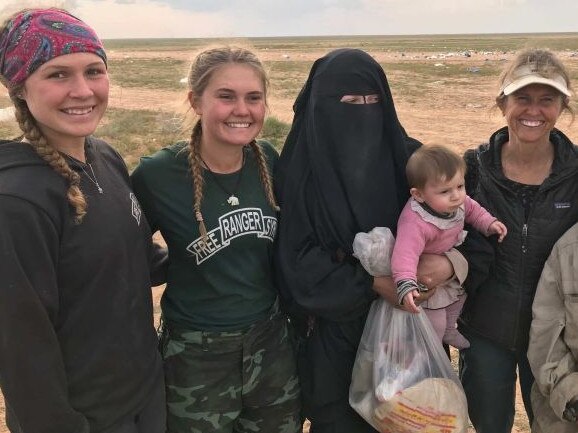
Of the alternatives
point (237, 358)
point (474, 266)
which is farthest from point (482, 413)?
point (237, 358)

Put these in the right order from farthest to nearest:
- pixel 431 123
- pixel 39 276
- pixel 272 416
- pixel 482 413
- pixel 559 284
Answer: pixel 431 123, pixel 482 413, pixel 272 416, pixel 559 284, pixel 39 276

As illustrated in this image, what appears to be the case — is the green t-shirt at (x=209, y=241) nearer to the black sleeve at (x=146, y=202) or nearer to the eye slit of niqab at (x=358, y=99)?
the black sleeve at (x=146, y=202)

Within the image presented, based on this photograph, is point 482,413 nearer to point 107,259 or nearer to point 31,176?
point 107,259

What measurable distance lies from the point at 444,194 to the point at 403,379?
785 mm

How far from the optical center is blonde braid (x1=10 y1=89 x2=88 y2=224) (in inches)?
69.7

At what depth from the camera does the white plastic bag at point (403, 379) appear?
2244 mm

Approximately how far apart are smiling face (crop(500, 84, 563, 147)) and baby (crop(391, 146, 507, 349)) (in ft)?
1.15

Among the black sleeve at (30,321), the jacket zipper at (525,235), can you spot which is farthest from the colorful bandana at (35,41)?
the jacket zipper at (525,235)

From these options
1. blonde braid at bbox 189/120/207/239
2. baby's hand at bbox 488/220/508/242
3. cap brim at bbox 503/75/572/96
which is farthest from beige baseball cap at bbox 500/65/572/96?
blonde braid at bbox 189/120/207/239

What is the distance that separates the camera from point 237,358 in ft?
7.80

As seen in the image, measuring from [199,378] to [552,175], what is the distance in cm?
175

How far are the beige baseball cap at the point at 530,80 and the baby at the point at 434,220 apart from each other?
43 centimetres

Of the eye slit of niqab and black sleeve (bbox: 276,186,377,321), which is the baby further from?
the eye slit of niqab

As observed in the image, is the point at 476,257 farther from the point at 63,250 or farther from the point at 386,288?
the point at 63,250
